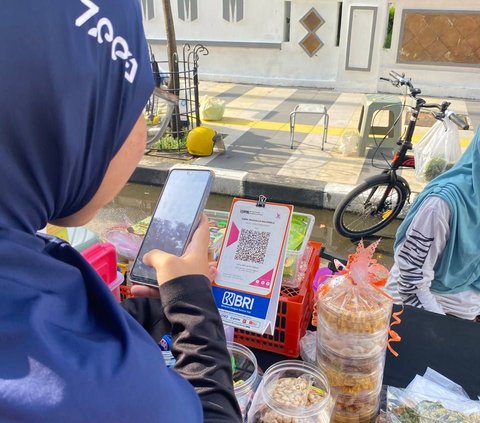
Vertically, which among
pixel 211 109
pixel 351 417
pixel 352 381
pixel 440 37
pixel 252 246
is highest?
pixel 252 246

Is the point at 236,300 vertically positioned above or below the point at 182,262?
below

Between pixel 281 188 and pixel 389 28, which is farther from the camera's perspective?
pixel 389 28

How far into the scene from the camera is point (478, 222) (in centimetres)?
202

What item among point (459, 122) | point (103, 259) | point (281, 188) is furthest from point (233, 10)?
point (103, 259)

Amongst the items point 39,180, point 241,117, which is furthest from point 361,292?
point 241,117

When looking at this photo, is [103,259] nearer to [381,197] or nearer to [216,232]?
[216,232]

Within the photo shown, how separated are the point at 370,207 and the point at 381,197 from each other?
0.15 m

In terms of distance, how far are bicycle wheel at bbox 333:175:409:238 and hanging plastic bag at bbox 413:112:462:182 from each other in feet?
1.27

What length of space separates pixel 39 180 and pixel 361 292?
32.6 inches

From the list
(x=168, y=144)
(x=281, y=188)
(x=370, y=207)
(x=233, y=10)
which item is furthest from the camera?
(x=233, y=10)

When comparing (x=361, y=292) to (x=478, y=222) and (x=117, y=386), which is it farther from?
(x=478, y=222)

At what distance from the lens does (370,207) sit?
15.4ft

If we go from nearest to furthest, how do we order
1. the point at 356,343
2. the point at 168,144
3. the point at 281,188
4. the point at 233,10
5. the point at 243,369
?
the point at 356,343 → the point at 243,369 → the point at 281,188 → the point at 168,144 → the point at 233,10

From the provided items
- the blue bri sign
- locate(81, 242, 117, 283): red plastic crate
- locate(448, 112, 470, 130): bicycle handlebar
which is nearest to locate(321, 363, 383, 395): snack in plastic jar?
the blue bri sign
